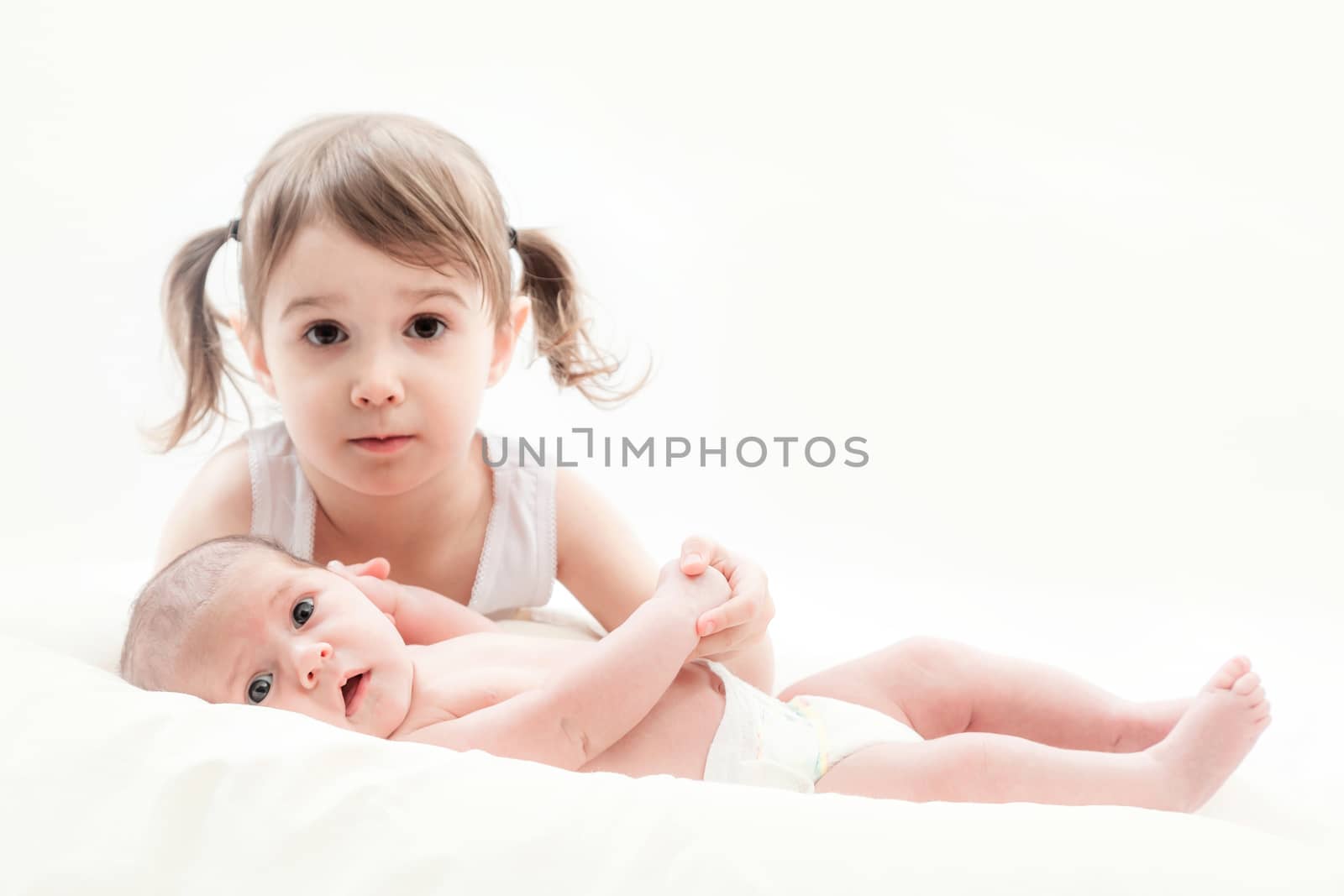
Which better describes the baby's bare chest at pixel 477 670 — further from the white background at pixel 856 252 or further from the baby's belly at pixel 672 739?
the white background at pixel 856 252

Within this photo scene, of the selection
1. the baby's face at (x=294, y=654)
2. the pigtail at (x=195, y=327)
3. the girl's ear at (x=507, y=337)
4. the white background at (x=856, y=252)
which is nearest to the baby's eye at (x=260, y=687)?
the baby's face at (x=294, y=654)

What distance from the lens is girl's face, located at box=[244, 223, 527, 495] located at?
168 centimetres

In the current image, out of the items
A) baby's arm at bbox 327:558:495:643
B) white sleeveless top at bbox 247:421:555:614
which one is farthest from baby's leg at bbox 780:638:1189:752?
white sleeveless top at bbox 247:421:555:614

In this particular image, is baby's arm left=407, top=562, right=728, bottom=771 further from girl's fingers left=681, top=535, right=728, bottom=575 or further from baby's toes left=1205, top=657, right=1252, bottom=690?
baby's toes left=1205, top=657, right=1252, bottom=690

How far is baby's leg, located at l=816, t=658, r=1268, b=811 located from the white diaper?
0.02m

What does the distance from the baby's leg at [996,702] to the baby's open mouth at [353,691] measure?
1.67ft

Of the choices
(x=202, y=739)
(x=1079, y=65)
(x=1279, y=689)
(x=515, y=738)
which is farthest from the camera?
(x=1079, y=65)

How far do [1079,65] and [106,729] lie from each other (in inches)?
85.9

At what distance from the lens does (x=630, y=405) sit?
2.93 m

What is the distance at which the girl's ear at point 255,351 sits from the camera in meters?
1.84

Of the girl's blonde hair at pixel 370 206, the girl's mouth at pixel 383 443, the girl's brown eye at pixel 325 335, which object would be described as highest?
the girl's blonde hair at pixel 370 206

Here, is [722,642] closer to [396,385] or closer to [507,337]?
[396,385]

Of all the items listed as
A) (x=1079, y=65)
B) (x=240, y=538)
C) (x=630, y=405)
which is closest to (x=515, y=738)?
(x=240, y=538)

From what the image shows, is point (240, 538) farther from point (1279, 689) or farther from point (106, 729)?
point (1279, 689)
